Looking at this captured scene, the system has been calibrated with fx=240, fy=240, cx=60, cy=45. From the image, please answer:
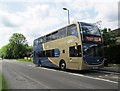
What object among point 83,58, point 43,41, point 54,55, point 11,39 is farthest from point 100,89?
point 11,39

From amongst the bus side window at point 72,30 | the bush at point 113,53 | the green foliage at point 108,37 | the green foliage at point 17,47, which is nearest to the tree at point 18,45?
the green foliage at point 17,47

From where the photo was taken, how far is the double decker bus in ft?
62.3

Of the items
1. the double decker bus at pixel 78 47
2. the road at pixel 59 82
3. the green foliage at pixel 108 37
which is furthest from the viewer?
the green foliage at pixel 108 37

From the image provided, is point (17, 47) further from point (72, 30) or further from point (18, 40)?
point (72, 30)

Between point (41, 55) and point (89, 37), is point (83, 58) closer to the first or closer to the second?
point (89, 37)

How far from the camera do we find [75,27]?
65.6 feet

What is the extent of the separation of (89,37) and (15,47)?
10519 centimetres

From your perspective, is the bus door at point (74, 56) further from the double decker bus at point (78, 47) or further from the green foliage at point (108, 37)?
the green foliage at point (108, 37)

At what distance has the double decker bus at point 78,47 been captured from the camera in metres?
19.0

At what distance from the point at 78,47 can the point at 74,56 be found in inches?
42.5

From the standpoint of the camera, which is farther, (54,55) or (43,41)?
(43,41)

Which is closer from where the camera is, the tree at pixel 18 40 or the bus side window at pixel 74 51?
the bus side window at pixel 74 51

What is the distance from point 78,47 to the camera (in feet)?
63.3

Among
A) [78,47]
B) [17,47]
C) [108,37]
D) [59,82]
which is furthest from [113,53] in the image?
[17,47]
